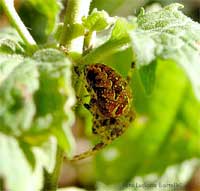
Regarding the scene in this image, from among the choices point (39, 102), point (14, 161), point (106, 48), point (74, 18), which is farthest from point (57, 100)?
point (74, 18)

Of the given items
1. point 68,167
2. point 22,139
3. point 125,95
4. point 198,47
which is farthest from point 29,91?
point 68,167

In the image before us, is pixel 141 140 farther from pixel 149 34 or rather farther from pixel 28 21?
pixel 149 34

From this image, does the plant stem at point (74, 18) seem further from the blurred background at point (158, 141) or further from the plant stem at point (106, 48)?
the blurred background at point (158, 141)

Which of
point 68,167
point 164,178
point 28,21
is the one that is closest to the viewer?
point 28,21

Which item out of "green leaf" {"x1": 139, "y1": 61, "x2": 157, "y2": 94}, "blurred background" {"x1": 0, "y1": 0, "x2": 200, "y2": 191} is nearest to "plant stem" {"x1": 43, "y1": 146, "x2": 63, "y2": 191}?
"green leaf" {"x1": 139, "y1": 61, "x2": 157, "y2": 94}

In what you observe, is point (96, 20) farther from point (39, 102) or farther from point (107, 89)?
point (39, 102)

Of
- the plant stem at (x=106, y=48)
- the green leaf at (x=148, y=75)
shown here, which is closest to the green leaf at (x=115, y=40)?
the plant stem at (x=106, y=48)

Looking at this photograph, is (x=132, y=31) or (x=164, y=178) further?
(x=164, y=178)
